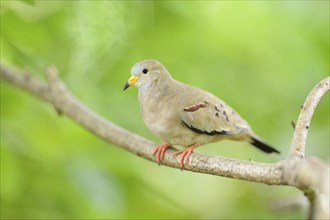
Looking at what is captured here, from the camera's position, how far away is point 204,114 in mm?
3139

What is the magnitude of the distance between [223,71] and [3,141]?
1.93 m

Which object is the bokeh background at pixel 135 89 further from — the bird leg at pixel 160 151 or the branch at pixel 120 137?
the bird leg at pixel 160 151

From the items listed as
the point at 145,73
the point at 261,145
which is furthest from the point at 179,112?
the point at 261,145

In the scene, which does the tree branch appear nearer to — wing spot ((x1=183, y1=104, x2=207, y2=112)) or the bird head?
wing spot ((x1=183, y1=104, x2=207, y2=112))

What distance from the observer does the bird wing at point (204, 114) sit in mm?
3082

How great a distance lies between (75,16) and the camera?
374cm

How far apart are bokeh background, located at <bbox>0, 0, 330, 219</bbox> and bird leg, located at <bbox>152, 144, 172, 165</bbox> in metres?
0.66

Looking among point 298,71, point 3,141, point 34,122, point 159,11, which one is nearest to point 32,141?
point 34,122

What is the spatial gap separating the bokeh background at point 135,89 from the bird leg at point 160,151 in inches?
26.2

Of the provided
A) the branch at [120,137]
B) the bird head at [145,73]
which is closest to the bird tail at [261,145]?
the branch at [120,137]

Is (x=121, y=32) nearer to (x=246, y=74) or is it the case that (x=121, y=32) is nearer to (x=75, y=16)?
(x=75, y=16)

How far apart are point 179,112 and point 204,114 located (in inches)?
5.4

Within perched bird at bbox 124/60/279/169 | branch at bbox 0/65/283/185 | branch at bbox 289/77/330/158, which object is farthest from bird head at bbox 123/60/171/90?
branch at bbox 289/77/330/158

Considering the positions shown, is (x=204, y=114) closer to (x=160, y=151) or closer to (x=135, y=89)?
(x=160, y=151)
